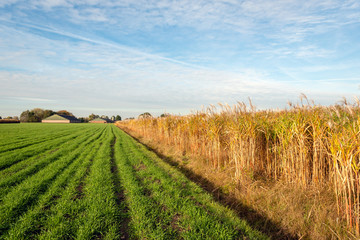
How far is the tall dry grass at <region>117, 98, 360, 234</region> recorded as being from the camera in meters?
3.35

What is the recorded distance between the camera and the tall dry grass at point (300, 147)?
335 centimetres

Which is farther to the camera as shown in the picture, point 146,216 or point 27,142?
point 27,142

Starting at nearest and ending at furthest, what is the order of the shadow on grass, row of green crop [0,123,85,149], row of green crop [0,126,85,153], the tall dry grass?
the tall dry grass
the shadow on grass
row of green crop [0,126,85,153]
row of green crop [0,123,85,149]

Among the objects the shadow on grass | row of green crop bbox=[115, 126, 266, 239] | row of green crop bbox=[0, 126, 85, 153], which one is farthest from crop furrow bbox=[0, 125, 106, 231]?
row of green crop bbox=[0, 126, 85, 153]

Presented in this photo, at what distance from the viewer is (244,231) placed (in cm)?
354

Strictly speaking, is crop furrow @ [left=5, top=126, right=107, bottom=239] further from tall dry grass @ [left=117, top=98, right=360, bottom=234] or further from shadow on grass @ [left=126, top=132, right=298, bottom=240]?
tall dry grass @ [left=117, top=98, right=360, bottom=234]

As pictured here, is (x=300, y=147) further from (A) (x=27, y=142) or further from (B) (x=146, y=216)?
(A) (x=27, y=142)

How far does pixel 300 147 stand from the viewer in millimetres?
4590

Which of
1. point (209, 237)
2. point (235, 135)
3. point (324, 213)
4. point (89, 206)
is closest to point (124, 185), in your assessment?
point (89, 206)

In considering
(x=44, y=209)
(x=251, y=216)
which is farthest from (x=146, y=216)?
(x=251, y=216)

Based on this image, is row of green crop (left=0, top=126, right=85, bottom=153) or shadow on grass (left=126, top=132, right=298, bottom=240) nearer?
shadow on grass (left=126, top=132, right=298, bottom=240)

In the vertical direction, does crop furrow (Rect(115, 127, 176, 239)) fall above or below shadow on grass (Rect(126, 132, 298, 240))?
above

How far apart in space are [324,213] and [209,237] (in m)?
2.48

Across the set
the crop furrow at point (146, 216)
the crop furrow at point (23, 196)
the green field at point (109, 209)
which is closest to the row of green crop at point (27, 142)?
the green field at point (109, 209)
